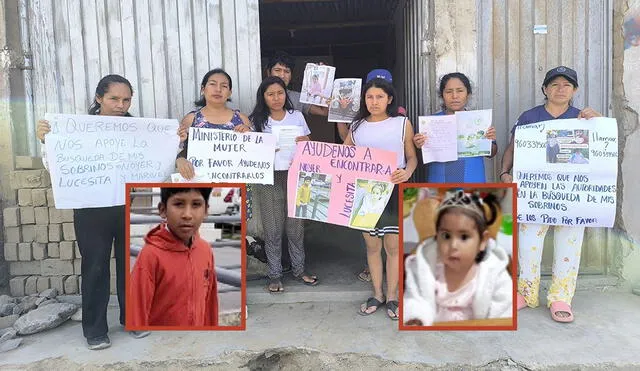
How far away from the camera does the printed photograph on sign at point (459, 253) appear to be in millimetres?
2104

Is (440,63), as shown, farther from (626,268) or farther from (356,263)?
(626,268)

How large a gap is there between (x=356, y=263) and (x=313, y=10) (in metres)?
3.70

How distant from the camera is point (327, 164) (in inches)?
127

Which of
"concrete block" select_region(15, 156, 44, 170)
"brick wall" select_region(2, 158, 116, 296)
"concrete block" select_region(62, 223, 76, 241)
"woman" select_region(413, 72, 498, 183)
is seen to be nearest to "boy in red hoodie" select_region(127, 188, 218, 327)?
"brick wall" select_region(2, 158, 116, 296)

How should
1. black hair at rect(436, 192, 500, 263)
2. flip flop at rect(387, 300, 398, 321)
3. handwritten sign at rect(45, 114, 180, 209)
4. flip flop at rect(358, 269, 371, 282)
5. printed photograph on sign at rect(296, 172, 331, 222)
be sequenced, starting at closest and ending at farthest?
black hair at rect(436, 192, 500, 263) → handwritten sign at rect(45, 114, 180, 209) → printed photograph on sign at rect(296, 172, 331, 222) → flip flop at rect(387, 300, 398, 321) → flip flop at rect(358, 269, 371, 282)

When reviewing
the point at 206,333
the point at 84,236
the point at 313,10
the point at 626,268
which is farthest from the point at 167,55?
the point at 626,268

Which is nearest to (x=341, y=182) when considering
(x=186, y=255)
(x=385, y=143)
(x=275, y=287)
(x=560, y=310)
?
(x=385, y=143)

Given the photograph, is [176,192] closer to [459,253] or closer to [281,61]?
[459,253]

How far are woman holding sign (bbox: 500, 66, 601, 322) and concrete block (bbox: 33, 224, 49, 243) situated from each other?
3.70 m

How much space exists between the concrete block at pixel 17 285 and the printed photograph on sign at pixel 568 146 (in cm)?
429

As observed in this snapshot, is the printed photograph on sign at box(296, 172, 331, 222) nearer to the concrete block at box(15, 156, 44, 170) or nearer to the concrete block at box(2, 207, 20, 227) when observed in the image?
the concrete block at box(15, 156, 44, 170)

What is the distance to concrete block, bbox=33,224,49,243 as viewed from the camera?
3748 mm

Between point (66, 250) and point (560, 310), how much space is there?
3.90m

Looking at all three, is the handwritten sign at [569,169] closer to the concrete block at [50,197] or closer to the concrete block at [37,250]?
the concrete block at [50,197]
